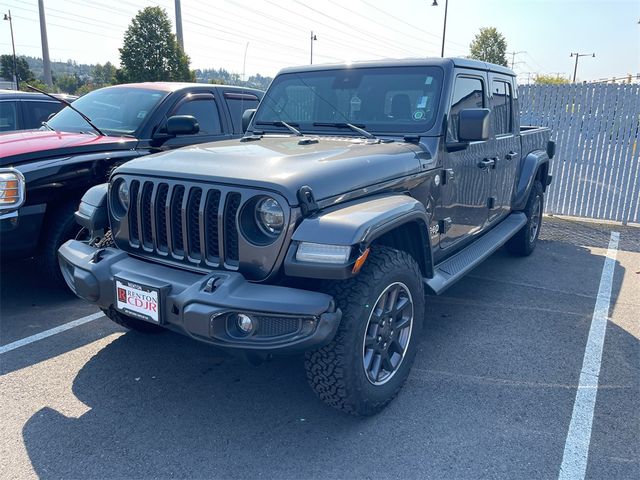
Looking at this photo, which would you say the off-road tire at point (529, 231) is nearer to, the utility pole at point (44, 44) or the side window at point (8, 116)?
the side window at point (8, 116)

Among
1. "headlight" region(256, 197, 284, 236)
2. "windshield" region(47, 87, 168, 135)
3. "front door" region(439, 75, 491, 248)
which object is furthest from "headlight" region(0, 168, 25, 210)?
"front door" region(439, 75, 491, 248)

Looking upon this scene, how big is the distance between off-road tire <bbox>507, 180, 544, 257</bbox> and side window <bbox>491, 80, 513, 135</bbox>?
3.75 feet

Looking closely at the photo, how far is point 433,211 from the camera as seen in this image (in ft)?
A: 12.1

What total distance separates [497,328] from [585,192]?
18.7ft

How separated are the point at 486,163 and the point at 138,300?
122 inches

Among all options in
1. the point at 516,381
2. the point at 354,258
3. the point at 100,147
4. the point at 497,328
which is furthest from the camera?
the point at 100,147

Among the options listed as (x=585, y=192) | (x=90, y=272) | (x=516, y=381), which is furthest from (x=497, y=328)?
(x=585, y=192)

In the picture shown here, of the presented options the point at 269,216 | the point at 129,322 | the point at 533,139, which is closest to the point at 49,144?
the point at 129,322

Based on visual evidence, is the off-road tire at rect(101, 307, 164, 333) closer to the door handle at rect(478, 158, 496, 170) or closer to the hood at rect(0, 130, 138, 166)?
the hood at rect(0, 130, 138, 166)

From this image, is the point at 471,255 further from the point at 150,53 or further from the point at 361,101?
the point at 150,53

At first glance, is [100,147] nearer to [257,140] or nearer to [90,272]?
[257,140]

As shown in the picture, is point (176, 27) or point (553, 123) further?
point (176, 27)

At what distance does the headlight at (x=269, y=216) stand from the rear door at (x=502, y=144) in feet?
9.10

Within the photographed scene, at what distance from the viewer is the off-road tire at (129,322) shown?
365cm
